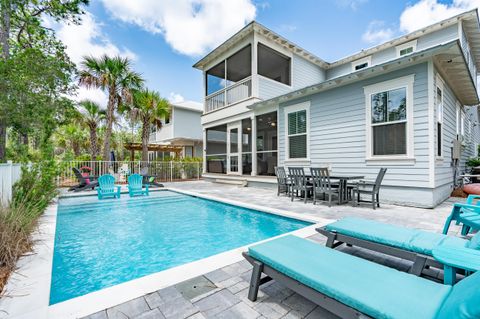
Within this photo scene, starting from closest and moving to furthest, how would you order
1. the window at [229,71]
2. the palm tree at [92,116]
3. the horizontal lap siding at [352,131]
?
the horizontal lap siding at [352,131] → the window at [229,71] → the palm tree at [92,116]

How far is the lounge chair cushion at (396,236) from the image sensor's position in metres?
2.21

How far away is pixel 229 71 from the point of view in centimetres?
1231

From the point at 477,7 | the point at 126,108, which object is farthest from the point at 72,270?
the point at 477,7

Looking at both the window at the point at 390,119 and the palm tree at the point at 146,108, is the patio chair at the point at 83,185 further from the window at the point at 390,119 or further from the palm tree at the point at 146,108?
the window at the point at 390,119

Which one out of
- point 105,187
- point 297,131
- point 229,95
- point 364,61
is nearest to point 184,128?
point 229,95

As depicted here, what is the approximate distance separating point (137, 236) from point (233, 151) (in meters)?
7.98

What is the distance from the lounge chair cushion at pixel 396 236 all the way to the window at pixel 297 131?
5.61 m

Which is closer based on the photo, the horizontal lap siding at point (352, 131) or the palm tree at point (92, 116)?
the horizontal lap siding at point (352, 131)

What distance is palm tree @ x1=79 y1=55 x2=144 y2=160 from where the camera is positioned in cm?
1133

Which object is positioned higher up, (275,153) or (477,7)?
(477,7)

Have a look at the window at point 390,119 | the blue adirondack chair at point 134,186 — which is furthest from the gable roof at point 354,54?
the blue adirondack chair at point 134,186

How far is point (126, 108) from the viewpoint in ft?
43.6

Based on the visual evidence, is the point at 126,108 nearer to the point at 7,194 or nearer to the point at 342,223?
the point at 7,194

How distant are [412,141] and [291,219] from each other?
13.0 feet
